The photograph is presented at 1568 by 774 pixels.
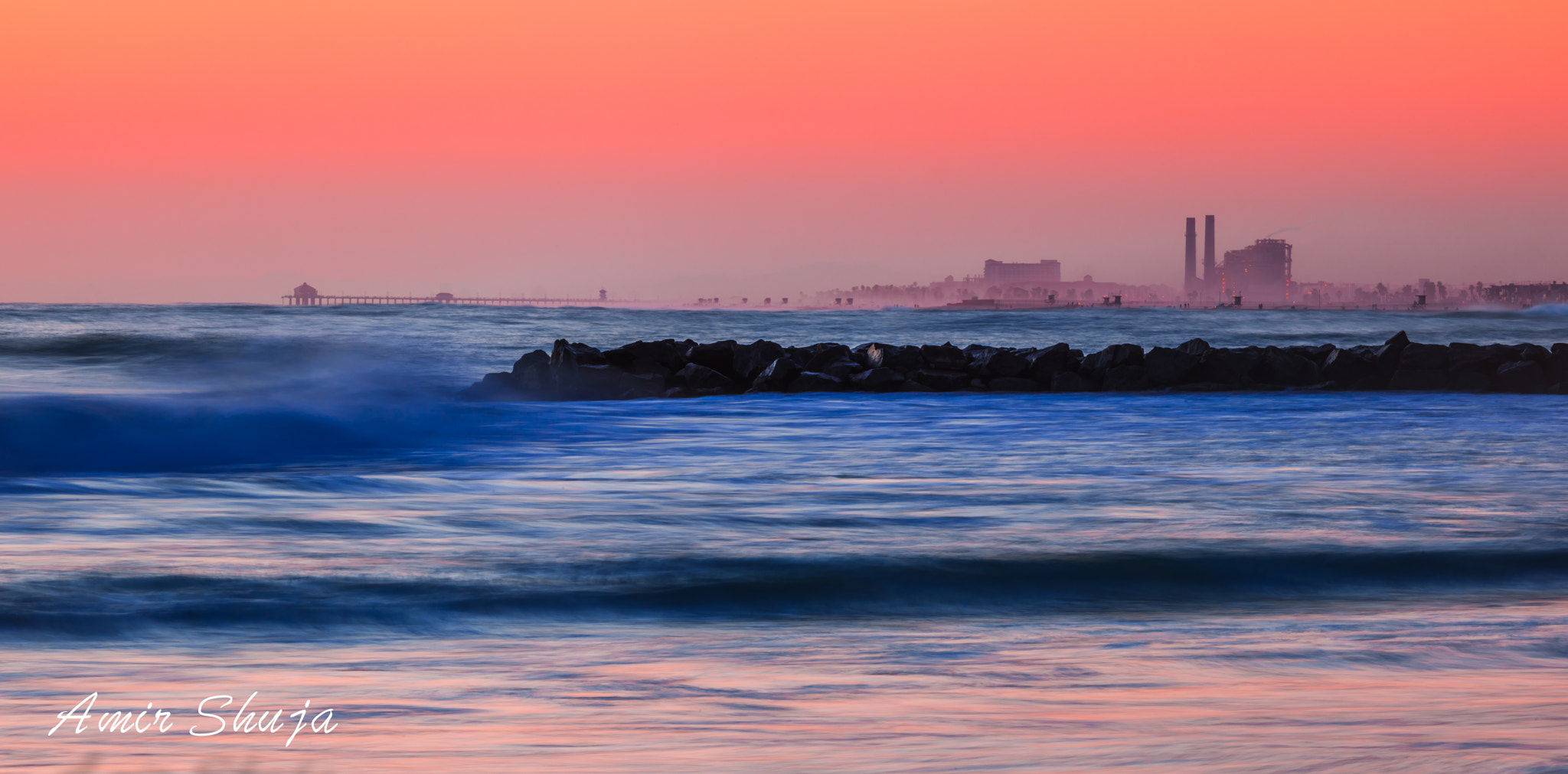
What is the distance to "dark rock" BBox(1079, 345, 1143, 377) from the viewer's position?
19547 millimetres

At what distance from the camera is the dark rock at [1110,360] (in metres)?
19.5

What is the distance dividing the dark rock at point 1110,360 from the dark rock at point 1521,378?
4951 millimetres

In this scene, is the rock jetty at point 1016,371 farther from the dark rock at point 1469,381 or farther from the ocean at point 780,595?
the ocean at point 780,595

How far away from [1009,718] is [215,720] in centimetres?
193

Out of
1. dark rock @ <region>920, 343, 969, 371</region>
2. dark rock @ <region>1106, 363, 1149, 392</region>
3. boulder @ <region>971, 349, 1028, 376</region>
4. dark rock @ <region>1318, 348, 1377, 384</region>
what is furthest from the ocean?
dark rock @ <region>920, 343, 969, 371</region>

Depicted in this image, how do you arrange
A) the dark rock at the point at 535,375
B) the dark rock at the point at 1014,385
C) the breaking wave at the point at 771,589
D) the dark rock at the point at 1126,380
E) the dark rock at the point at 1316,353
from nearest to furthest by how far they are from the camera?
1. the breaking wave at the point at 771,589
2. the dark rock at the point at 535,375
3. the dark rock at the point at 1126,380
4. the dark rock at the point at 1014,385
5. the dark rock at the point at 1316,353

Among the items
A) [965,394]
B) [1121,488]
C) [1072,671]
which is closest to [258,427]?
[1121,488]

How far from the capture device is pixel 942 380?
1970 centimetres

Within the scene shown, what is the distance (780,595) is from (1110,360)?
14836 millimetres

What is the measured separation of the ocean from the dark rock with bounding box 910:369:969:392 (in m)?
6.12

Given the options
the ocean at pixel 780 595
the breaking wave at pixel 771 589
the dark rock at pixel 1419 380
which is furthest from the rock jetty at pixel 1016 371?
the breaking wave at pixel 771 589

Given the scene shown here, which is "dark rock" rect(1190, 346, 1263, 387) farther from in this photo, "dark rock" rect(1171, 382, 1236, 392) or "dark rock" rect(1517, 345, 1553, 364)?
"dark rock" rect(1517, 345, 1553, 364)

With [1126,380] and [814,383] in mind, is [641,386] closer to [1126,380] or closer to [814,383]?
[814,383]

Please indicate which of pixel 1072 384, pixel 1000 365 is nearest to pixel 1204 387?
pixel 1072 384
